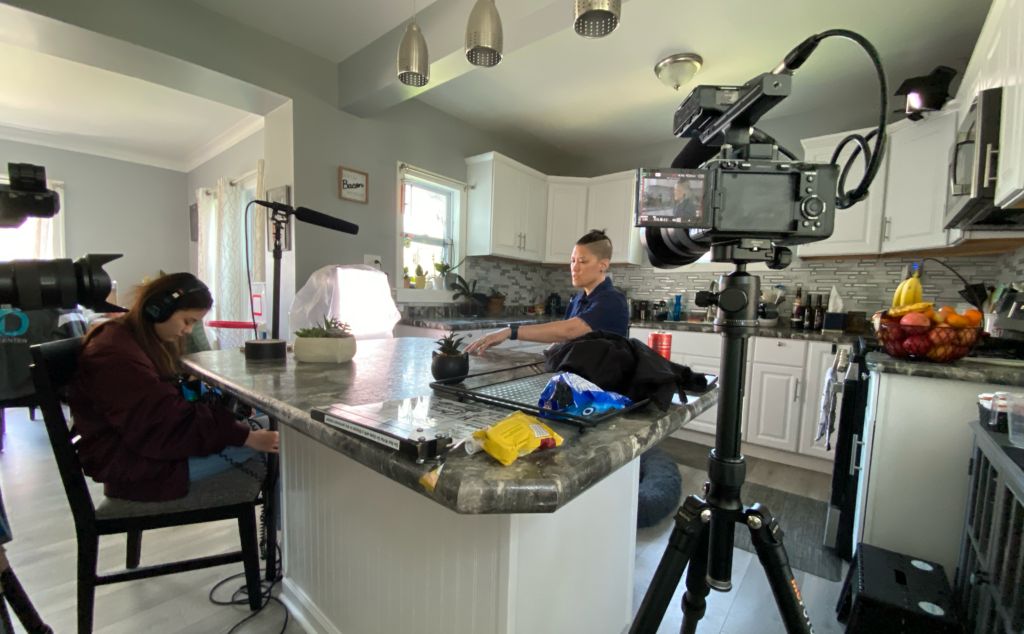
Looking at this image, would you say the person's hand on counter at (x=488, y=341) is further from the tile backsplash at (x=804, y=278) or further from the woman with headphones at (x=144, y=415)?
the tile backsplash at (x=804, y=278)

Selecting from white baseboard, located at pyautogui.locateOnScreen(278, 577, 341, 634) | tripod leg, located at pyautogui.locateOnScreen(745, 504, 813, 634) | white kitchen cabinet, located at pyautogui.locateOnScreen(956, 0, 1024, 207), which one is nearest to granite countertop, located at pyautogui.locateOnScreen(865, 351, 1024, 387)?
white kitchen cabinet, located at pyautogui.locateOnScreen(956, 0, 1024, 207)

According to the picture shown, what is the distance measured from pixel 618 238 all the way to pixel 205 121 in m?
3.89

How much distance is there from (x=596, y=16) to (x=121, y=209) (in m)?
5.74

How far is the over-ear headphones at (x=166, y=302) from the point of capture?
122cm

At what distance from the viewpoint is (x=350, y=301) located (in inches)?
107

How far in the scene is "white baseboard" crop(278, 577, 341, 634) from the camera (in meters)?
1.22

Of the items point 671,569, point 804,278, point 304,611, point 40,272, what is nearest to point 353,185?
point 40,272

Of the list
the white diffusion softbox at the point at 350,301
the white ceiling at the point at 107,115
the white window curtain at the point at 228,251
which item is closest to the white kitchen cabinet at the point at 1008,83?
the white diffusion softbox at the point at 350,301

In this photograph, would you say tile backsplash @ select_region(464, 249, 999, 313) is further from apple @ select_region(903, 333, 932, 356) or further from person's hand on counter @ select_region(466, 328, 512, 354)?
person's hand on counter @ select_region(466, 328, 512, 354)

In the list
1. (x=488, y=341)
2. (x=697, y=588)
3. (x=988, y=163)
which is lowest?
(x=697, y=588)

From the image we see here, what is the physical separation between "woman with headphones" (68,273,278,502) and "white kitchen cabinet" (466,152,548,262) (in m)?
2.55

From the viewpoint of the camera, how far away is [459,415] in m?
0.71

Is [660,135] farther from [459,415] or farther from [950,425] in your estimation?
[459,415]

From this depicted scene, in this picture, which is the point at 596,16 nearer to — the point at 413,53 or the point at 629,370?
the point at 413,53
